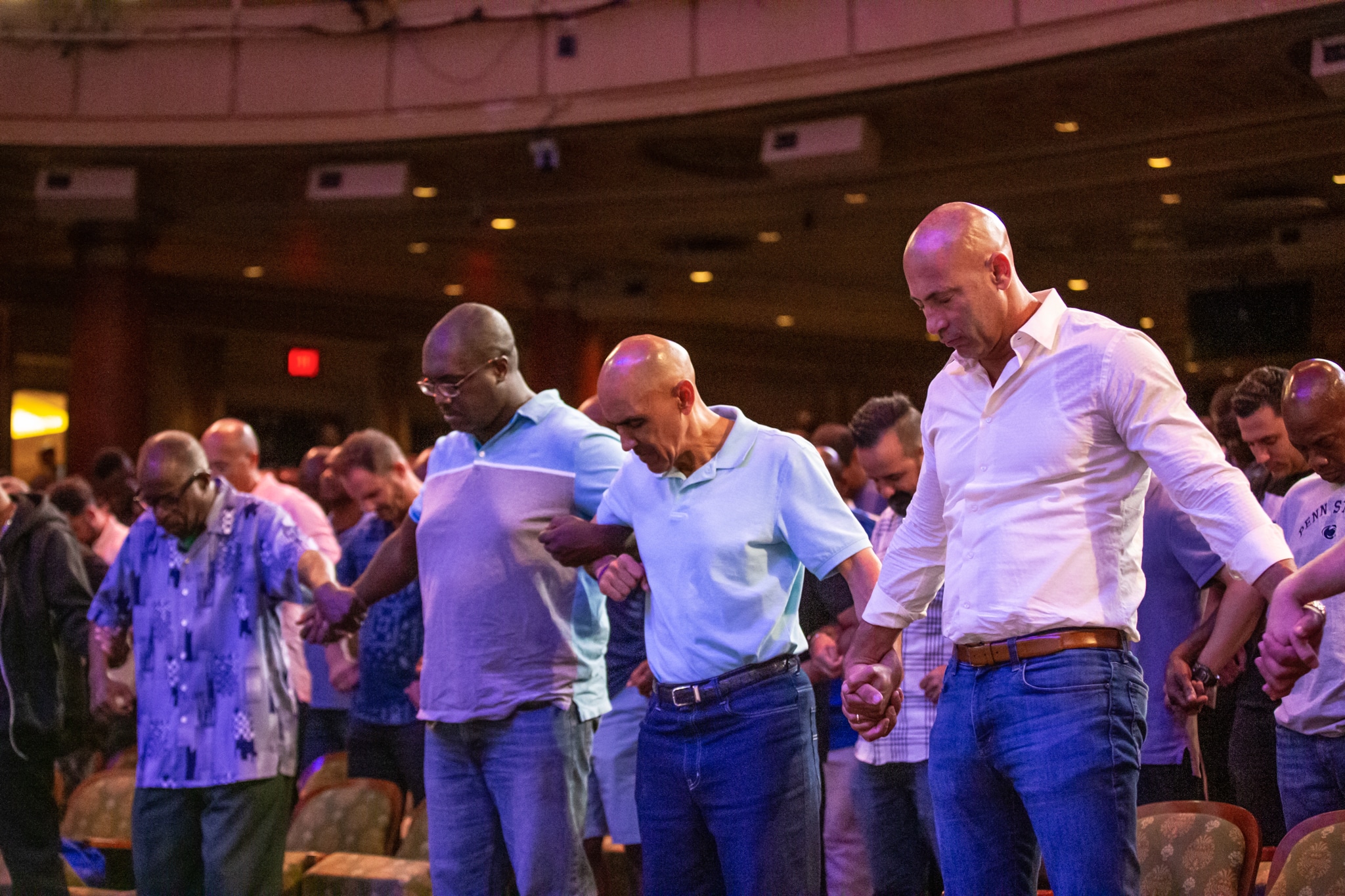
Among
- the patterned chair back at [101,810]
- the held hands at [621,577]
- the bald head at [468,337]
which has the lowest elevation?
the patterned chair back at [101,810]

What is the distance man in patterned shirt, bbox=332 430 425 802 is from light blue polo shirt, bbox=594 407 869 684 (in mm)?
2095

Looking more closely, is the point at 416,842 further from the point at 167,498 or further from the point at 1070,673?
the point at 1070,673

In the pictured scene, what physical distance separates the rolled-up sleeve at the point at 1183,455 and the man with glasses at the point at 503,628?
138 cm

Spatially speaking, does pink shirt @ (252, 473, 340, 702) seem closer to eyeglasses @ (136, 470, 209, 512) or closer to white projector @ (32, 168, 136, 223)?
eyeglasses @ (136, 470, 209, 512)

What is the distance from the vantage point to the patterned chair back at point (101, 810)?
5.25 metres

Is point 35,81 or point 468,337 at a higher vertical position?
point 35,81

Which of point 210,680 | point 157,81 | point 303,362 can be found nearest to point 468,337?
point 210,680

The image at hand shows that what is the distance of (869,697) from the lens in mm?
2533

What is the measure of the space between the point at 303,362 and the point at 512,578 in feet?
38.9

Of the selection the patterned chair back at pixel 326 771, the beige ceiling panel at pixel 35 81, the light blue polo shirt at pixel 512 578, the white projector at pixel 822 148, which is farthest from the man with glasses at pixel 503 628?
the beige ceiling panel at pixel 35 81

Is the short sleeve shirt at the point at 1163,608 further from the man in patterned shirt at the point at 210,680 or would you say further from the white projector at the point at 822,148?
the white projector at the point at 822,148

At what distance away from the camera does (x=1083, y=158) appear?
377 inches

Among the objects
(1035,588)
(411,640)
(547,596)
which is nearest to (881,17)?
(411,640)

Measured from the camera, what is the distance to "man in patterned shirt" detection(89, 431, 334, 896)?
370cm
